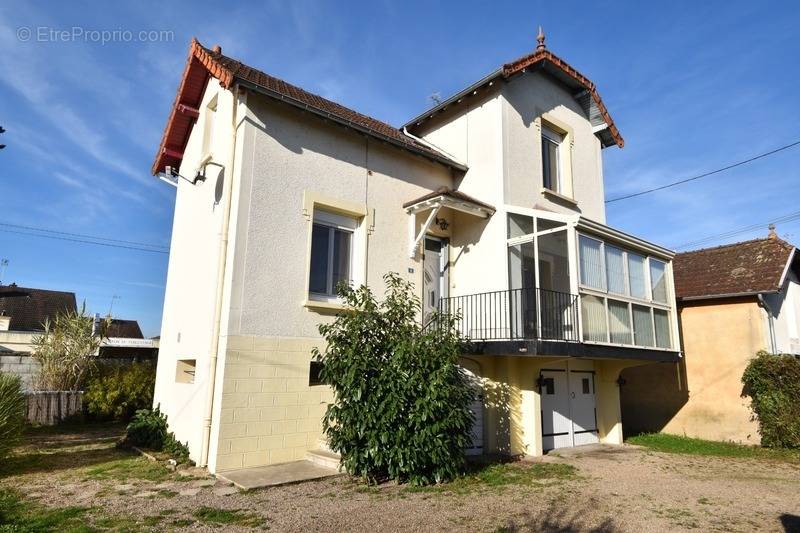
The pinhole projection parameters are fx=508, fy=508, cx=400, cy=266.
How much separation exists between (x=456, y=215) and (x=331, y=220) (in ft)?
10.8

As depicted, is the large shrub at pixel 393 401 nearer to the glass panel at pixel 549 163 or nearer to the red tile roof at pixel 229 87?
the red tile roof at pixel 229 87

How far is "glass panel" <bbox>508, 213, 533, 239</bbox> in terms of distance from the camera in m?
10.5

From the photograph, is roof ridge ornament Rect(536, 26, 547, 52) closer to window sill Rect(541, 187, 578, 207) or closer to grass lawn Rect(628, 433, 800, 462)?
window sill Rect(541, 187, 578, 207)

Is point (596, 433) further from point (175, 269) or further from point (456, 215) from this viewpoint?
point (175, 269)

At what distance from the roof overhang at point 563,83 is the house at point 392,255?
70 mm

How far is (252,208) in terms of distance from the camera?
27.3ft

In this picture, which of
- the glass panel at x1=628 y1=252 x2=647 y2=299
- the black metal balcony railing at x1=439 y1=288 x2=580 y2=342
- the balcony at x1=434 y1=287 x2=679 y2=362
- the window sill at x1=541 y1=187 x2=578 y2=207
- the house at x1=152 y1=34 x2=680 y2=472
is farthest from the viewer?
the window sill at x1=541 y1=187 x2=578 y2=207

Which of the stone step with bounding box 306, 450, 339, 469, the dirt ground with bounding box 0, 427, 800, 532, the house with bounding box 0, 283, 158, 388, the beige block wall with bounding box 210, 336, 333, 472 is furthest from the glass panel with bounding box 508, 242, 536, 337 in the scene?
the house with bounding box 0, 283, 158, 388

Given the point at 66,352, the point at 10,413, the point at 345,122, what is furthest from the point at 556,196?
the point at 66,352

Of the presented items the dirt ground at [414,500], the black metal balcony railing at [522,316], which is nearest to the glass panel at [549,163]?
the black metal balcony railing at [522,316]

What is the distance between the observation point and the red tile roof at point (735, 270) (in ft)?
40.7

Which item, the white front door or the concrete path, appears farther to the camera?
the white front door

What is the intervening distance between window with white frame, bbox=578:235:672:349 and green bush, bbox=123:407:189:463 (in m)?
7.56

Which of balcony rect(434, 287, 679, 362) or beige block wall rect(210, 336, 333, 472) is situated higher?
balcony rect(434, 287, 679, 362)
